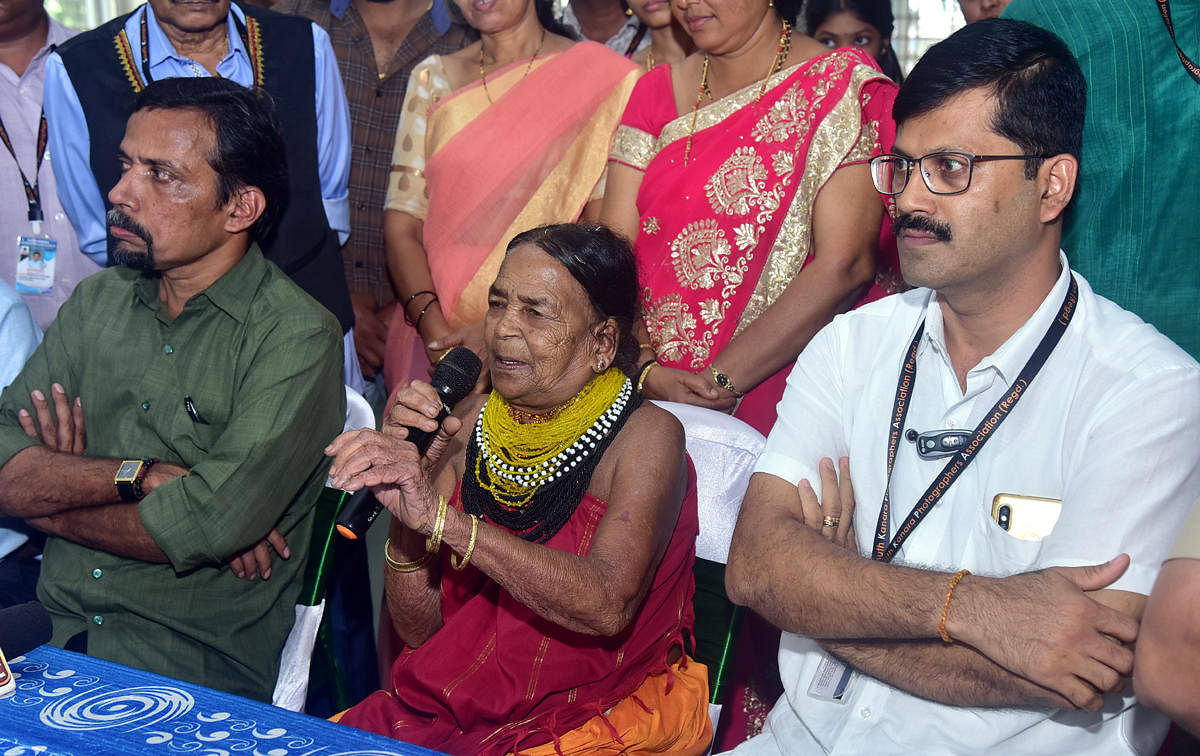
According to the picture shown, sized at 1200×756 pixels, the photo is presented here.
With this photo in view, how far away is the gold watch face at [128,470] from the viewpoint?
2.77m

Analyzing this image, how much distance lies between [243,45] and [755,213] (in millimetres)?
1887

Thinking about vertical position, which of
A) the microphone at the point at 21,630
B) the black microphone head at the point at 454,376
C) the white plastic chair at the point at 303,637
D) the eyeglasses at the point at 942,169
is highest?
the eyeglasses at the point at 942,169

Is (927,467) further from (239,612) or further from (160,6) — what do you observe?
(160,6)

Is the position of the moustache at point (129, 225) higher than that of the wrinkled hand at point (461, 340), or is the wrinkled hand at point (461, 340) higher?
the moustache at point (129, 225)

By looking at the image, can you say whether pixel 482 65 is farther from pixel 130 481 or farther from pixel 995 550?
pixel 995 550

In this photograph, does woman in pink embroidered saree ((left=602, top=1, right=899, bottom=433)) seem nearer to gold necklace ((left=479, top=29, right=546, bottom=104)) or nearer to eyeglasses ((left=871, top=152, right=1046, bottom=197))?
gold necklace ((left=479, top=29, right=546, bottom=104))

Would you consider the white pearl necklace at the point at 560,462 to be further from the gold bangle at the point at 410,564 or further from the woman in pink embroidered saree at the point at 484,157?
the woman in pink embroidered saree at the point at 484,157

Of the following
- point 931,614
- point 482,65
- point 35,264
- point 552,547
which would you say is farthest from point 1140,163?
point 35,264

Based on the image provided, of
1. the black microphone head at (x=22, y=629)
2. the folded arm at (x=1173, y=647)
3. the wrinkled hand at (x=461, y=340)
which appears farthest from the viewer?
the wrinkled hand at (x=461, y=340)

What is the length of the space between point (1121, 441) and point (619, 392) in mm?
1058

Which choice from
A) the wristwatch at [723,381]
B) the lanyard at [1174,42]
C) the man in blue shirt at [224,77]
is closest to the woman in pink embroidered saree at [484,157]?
the man in blue shirt at [224,77]

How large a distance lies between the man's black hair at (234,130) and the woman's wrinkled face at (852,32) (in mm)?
1953

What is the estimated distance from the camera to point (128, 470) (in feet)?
9.13

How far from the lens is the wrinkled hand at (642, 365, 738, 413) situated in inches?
114
